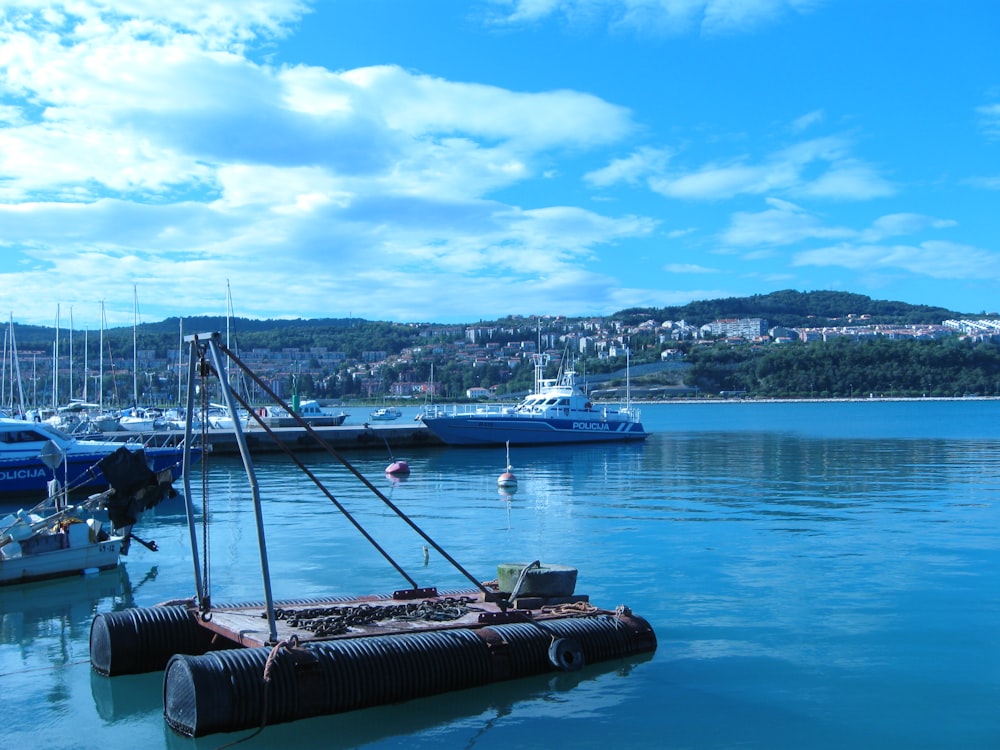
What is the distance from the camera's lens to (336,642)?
11.2 meters

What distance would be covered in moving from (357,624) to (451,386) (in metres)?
168

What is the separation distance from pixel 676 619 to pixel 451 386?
164573 millimetres

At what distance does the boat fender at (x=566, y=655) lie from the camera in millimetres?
12405

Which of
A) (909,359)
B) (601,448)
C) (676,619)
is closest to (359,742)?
(676,619)

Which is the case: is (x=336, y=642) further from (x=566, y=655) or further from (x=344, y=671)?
(x=566, y=655)

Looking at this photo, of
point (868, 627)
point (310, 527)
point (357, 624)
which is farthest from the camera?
point (310, 527)

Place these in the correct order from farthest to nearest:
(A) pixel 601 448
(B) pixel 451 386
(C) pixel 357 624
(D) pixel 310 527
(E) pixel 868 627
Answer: (B) pixel 451 386 → (A) pixel 601 448 → (D) pixel 310 527 → (E) pixel 868 627 → (C) pixel 357 624

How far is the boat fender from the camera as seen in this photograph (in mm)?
12405

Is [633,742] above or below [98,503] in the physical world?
below

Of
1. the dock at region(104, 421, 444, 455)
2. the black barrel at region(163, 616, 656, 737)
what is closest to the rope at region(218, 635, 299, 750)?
the black barrel at region(163, 616, 656, 737)

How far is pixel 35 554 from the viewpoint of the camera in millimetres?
18844

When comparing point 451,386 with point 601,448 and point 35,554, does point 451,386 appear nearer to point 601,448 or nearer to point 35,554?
point 601,448

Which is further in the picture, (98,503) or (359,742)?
(98,503)

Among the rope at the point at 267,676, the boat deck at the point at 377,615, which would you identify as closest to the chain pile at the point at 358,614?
the boat deck at the point at 377,615
